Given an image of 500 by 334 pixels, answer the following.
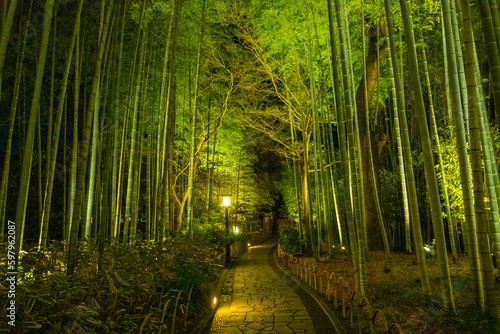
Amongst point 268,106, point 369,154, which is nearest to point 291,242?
point 369,154

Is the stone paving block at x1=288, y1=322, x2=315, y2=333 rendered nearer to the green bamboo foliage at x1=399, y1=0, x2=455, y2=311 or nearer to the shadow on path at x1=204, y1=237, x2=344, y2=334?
the shadow on path at x1=204, y1=237, x2=344, y2=334

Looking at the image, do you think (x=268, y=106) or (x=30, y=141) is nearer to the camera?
(x=30, y=141)

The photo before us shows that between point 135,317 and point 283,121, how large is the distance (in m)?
8.40

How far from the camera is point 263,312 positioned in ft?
15.4

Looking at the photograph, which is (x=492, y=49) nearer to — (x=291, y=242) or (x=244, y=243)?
(x=291, y=242)

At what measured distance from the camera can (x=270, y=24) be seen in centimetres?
805

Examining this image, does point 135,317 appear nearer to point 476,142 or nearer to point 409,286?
point 476,142

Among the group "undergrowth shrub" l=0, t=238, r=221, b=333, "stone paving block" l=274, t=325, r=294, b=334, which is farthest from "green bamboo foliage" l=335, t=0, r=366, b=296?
"undergrowth shrub" l=0, t=238, r=221, b=333

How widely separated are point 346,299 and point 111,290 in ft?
10.5

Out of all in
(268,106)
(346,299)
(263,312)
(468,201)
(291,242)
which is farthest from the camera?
(268,106)

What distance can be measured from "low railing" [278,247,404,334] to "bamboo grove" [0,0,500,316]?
1.10 ft

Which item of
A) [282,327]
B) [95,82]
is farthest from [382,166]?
[95,82]

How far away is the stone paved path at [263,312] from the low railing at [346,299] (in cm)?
45

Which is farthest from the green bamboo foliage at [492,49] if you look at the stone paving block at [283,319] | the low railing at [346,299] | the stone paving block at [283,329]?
the stone paving block at [283,319]
